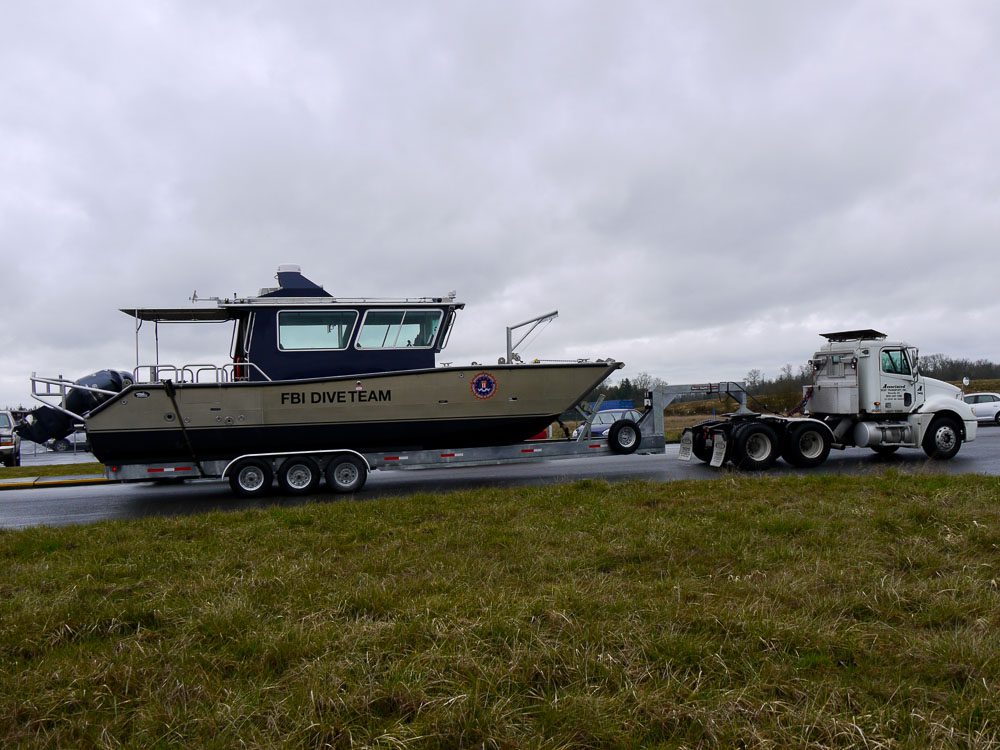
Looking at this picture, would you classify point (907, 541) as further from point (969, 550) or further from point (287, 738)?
point (287, 738)

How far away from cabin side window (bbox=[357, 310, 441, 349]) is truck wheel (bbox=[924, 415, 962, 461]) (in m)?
9.50

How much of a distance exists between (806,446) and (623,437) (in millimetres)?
3528

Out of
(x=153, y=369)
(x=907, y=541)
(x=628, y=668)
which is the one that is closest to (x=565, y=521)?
(x=907, y=541)

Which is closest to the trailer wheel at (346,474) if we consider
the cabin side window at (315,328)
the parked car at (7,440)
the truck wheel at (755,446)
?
the cabin side window at (315,328)

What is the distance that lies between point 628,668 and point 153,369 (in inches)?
369

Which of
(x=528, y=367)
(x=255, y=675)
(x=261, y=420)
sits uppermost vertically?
(x=528, y=367)

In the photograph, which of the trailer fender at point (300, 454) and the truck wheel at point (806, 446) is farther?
the truck wheel at point (806, 446)

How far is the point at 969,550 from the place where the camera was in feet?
15.7

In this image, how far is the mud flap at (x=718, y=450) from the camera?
39.2ft

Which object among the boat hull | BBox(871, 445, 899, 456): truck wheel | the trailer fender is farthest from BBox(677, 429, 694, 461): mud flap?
the trailer fender

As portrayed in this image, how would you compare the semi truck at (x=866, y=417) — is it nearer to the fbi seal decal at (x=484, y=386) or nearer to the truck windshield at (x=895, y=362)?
the truck windshield at (x=895, y=362)

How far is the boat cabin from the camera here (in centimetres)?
1063

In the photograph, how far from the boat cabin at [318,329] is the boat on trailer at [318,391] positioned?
0.7 inches

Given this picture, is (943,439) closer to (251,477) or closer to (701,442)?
(701,442)
